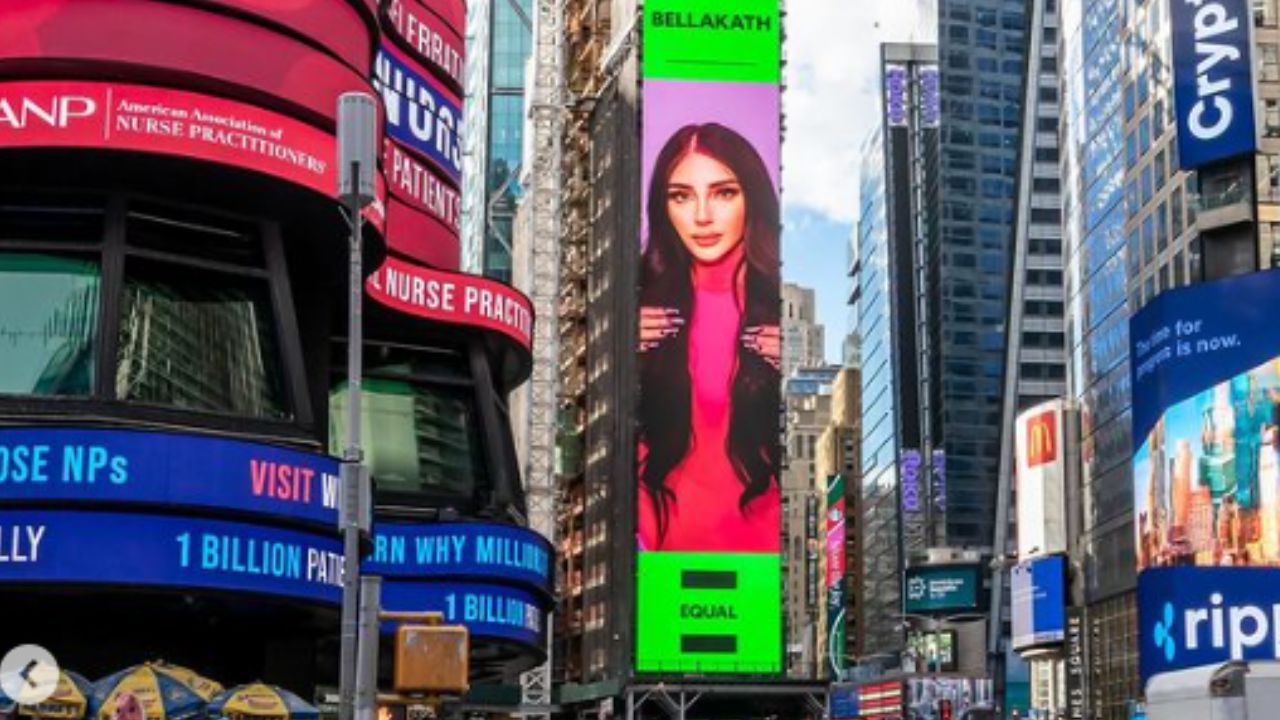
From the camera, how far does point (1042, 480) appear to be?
117m

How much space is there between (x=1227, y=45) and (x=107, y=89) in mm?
51892

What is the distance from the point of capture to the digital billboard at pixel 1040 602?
112000mm

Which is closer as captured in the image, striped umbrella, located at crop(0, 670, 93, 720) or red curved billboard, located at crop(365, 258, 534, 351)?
striped umbrella, located at crop(0, 670, 93, 720)

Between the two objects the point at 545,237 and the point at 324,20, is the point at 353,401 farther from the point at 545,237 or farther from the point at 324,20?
the point at 545,237

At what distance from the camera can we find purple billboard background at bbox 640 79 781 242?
421 ft

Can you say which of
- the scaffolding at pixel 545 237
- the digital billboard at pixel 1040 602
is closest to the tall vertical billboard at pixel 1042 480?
the digital billboard at pixel 1040 602

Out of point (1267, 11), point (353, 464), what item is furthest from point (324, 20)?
point (1267, 11)

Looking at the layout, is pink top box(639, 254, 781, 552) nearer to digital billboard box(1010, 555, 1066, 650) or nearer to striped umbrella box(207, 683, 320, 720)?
digital billboard box(1010, 555, 1066, 650)

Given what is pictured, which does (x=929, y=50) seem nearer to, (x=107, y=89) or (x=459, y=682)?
(x=107, y=89)

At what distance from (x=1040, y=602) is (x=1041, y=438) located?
9.26m

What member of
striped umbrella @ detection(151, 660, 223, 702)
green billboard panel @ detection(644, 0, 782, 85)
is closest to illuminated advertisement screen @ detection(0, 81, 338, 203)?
striped umbrella @ detection(151, 660, 223, 702)

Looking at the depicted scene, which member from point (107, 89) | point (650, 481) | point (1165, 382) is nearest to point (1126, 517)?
point (1165, 382)

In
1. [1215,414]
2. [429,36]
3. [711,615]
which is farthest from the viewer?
[711,615]

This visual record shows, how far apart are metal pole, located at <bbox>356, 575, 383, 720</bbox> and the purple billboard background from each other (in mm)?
110034
